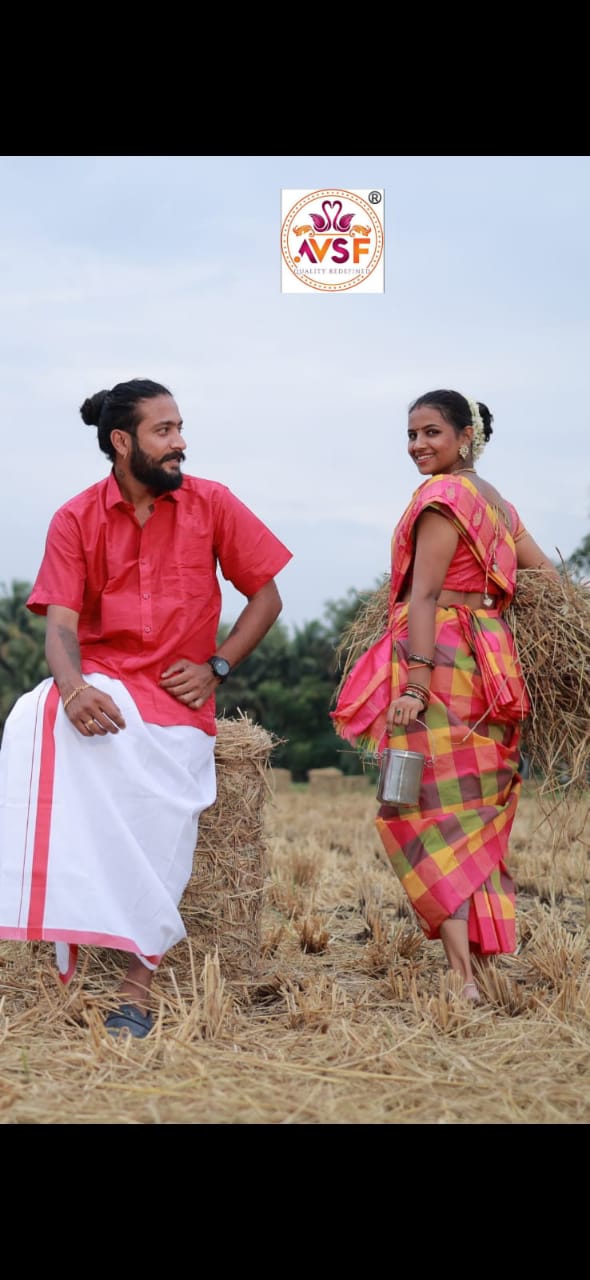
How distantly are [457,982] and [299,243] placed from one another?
10.3 ft

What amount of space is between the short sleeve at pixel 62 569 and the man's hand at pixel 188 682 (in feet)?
1.25

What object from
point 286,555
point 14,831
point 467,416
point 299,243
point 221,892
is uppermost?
point 299,243

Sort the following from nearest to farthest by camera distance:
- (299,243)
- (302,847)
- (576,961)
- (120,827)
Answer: (120,827), (576,961), (299,243), (302,847)

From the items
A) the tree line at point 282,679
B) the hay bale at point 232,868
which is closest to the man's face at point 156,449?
the hay bale at point 232,868

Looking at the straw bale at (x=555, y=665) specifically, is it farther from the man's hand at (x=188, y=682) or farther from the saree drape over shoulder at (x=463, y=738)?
Answer: the man's hand at (x=188, y=682)

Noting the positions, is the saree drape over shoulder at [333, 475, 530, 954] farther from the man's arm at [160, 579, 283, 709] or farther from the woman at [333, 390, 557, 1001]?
the man's arm at [160, 579, 283, 709]

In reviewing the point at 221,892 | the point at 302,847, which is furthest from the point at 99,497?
the point at 302,847

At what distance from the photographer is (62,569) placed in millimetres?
4086

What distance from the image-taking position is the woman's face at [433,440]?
420cm

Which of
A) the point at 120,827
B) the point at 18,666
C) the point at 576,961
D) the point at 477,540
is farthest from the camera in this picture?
the point at 18,666

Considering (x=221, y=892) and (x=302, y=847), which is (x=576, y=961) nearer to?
(x=221, y=892)

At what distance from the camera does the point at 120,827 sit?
383 centimetres

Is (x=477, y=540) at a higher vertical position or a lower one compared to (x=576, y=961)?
higher

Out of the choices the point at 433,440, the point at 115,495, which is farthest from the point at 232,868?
the point at 433,440
